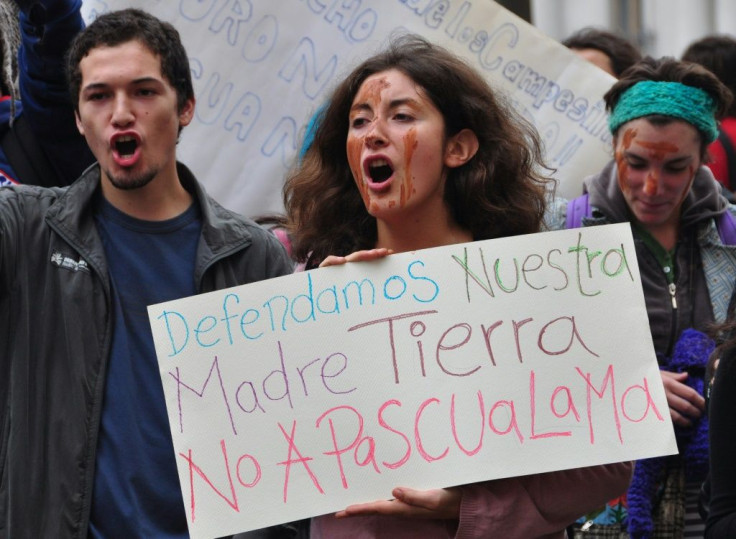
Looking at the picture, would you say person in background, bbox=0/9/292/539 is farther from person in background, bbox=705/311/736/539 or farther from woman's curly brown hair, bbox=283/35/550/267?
person in background, bbox=705/311/736/539

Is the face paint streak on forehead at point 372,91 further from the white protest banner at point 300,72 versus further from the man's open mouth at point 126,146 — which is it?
the white protest banner at point 300,72

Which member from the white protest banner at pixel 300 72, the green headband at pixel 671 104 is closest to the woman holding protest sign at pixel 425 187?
the green headband at pixel 671 104

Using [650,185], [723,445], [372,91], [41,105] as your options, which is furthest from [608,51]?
[723,445]

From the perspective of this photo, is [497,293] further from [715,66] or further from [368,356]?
[715,66]

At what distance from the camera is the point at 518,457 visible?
2.89 m

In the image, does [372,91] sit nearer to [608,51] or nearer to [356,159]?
[356,159]

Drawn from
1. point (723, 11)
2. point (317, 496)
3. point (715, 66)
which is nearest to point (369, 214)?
point (317, 496)

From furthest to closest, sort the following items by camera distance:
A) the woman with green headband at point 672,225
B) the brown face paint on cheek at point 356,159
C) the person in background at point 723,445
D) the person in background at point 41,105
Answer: the woman with green headband at point 672,225, the person in background at point 41,105, the brown face paint on cheek at point 356,159, the person in background at point 723,445

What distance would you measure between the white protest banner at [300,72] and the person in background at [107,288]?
1.27m

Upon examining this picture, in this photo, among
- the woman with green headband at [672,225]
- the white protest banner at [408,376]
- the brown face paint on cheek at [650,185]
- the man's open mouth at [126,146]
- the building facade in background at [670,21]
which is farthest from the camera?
the building facade in background at [670,21]

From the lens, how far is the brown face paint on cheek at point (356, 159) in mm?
3137

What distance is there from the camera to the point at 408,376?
9.64 feet

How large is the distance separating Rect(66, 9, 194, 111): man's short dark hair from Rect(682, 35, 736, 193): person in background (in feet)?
7.52

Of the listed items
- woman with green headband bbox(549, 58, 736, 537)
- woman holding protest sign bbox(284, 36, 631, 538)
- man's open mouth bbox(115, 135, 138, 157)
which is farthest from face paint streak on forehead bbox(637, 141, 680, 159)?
man's open mouth bbox(115, 135, 138, 157)
